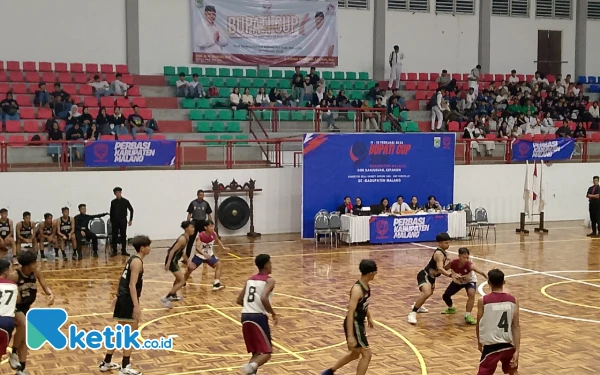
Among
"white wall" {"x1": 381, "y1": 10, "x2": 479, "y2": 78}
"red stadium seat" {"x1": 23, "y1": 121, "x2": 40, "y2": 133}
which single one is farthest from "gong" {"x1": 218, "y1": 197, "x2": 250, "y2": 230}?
"white wall" {"x1": 381, "y1": 10, "x2": 479, "y2": 78}

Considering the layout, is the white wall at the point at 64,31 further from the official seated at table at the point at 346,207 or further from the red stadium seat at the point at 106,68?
the official seated at table at the point at 346,207

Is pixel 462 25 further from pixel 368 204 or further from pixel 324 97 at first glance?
pixel 368 204

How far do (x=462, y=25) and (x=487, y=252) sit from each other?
1741 cm

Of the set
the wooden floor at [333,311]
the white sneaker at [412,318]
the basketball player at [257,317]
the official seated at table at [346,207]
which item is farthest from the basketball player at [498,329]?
the official seated at table at [346,207]

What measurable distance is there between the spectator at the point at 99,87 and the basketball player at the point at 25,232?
8.68 metres

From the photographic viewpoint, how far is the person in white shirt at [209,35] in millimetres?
31750

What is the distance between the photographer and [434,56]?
118 feet

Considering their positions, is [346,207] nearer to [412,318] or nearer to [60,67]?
[412,318]

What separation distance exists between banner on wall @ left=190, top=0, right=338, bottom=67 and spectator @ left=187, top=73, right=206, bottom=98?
89.0 inches

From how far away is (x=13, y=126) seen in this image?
2489 cm

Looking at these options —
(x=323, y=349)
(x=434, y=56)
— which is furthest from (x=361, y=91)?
(x=323, y=349)

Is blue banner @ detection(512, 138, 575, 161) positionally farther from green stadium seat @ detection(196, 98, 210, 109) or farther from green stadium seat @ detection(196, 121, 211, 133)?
green stadium seat @ detection(196, 98, 210, 109)

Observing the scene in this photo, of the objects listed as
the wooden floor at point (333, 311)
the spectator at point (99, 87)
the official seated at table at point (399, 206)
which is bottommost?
the wooden floor at point (333, 311)

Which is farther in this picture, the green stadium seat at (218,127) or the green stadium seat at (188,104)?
the green stadium seat at (188,104)
